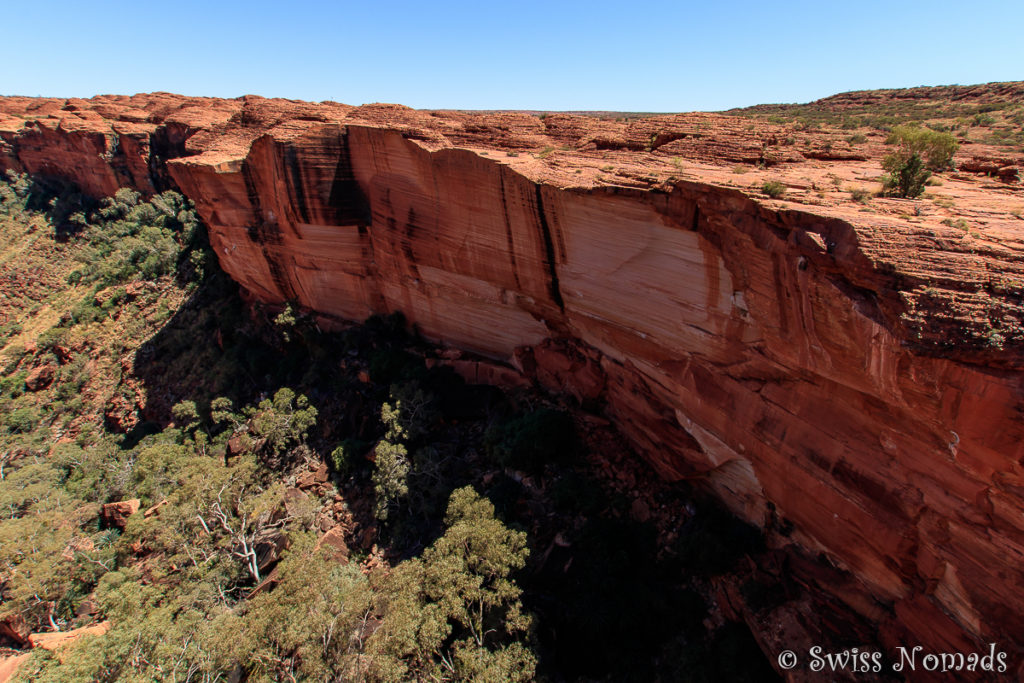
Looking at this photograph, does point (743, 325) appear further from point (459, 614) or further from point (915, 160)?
point (459, 614)

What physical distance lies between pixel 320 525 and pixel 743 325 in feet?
45.2

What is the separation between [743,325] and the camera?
9.96 metres

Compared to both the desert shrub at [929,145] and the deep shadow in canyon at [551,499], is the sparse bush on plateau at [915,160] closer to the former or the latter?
the desert shrub at [929,145]

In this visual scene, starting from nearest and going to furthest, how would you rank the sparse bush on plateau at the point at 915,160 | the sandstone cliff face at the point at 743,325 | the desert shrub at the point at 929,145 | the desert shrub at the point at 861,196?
the sandstone cliff face at the point at 743,325 < the desert shrub at the point at 861,196 < the sparse bush on plateau at the point at 915,160 < the desert shrub at the point at 929,145

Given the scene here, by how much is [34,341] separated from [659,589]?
36.8 meters

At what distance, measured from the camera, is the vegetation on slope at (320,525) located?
11.0m

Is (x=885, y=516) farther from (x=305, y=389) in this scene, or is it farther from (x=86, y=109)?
(x=86, y=109)

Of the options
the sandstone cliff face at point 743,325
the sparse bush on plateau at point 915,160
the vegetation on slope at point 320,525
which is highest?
the sparse bush on plateau at point 915,160

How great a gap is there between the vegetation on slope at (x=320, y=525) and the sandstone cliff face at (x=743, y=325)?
2.16 meters

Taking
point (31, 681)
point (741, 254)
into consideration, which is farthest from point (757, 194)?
point (31, 681)

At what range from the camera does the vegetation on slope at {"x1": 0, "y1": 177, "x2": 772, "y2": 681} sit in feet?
36.2

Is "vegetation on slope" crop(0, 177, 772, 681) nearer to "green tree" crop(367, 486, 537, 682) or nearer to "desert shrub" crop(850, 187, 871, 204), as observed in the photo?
"green tree" crop(367, 486, 537, 682)

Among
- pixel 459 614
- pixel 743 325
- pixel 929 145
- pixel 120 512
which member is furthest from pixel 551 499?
pixel 120 512

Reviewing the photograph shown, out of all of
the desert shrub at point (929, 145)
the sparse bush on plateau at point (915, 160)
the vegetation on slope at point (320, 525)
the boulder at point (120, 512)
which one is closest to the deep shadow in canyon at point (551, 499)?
the vegetation on slope at point (320, 525)
